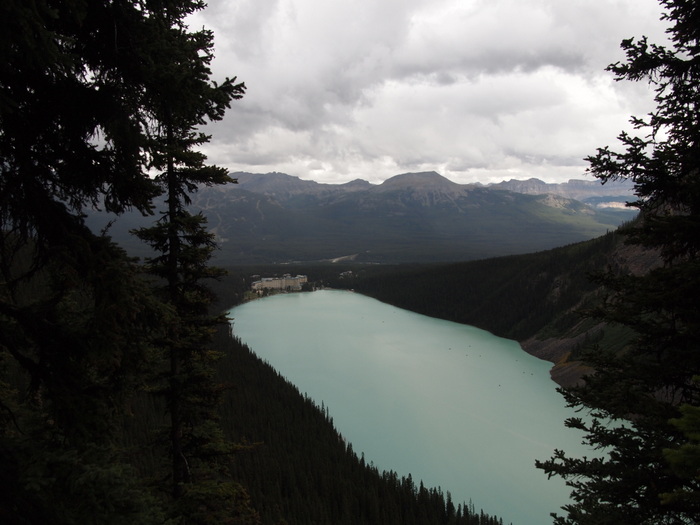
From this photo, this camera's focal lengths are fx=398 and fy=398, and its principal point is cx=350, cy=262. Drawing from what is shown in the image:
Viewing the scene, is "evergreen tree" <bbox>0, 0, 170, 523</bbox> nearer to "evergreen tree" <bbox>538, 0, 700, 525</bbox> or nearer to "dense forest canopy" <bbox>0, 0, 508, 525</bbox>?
"dense forest canopy" <bbox>0, 0, 508, 525</bbox>

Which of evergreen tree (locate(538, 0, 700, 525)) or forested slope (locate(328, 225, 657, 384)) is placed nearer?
evergreen tree (locate(538, 0, 700, 525))

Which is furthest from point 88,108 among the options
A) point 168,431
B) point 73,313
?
point 168,431

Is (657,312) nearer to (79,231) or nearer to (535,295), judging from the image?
(79,231)

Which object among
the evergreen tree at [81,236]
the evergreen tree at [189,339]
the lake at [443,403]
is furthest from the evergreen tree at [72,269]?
the lake at [443,403]

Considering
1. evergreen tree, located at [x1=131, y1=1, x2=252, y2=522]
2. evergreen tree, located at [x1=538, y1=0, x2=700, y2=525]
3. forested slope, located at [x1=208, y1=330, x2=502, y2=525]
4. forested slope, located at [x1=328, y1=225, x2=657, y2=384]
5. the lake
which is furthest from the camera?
forested slope, located at [x1=328, y1=225, x2=657, y2=384]

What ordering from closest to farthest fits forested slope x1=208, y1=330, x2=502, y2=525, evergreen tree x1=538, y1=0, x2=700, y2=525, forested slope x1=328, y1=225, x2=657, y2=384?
evergreen tree x1=538, y1=0, x2=700, y2=525 < forested slope x1=208, y1=330, x2=502, y2=525 < forested slope x1=328, y1=225, x2=657, y2=384

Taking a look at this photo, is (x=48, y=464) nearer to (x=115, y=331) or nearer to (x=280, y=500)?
(x=115, y=331)

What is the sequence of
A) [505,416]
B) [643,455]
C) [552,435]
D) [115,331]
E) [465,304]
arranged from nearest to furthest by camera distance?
[115,331] < [643,455] < [552,435] < [505,416] < [465,304]

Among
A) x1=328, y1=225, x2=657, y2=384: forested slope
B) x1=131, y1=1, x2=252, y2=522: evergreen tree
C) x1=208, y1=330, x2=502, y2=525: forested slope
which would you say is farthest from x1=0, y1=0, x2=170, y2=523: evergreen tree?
x1=328, y1=225, x2=657, y2=384: forested slope
